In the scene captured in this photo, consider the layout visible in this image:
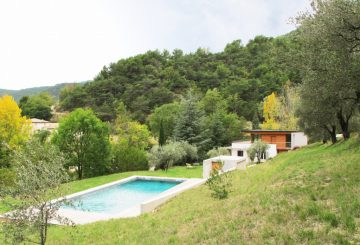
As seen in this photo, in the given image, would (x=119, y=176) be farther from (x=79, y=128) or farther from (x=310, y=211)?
(x=310, y=211)

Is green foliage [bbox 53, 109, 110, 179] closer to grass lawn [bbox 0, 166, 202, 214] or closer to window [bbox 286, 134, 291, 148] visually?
grass lawn [bbox 0, 166, 202, 214]

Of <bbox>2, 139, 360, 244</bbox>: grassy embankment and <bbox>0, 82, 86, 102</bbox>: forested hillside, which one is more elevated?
<bbox>0, 82, 86, 102</bbox>: forested hillside

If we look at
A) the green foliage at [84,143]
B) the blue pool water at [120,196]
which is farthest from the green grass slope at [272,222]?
the green foliage at [84,143]

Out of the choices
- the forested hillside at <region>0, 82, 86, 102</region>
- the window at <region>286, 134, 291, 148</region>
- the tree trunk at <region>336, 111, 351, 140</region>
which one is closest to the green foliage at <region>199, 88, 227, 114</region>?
the window at <region>286, 134, 291, 148</region>

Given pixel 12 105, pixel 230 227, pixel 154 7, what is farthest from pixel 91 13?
pixel 230 227

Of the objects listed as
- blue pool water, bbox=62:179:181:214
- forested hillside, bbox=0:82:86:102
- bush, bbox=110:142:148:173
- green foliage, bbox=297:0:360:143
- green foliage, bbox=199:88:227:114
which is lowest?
blue pool water, bbox=62:179:181:214

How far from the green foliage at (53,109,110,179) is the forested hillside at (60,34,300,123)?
3083 centimetres

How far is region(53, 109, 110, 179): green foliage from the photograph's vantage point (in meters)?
29.2

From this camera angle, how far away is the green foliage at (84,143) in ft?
95.7

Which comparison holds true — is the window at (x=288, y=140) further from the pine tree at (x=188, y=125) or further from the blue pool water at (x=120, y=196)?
the blue pool water at (x=120, y=196)

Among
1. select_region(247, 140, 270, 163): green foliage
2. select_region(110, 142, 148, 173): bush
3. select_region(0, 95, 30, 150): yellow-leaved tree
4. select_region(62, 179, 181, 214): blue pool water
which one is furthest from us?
select_region(110, 142, 148, 173): bush

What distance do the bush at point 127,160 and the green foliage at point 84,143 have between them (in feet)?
6.75

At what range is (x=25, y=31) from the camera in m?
25.9

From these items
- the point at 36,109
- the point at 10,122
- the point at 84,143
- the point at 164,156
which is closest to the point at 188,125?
the point at 164,156
